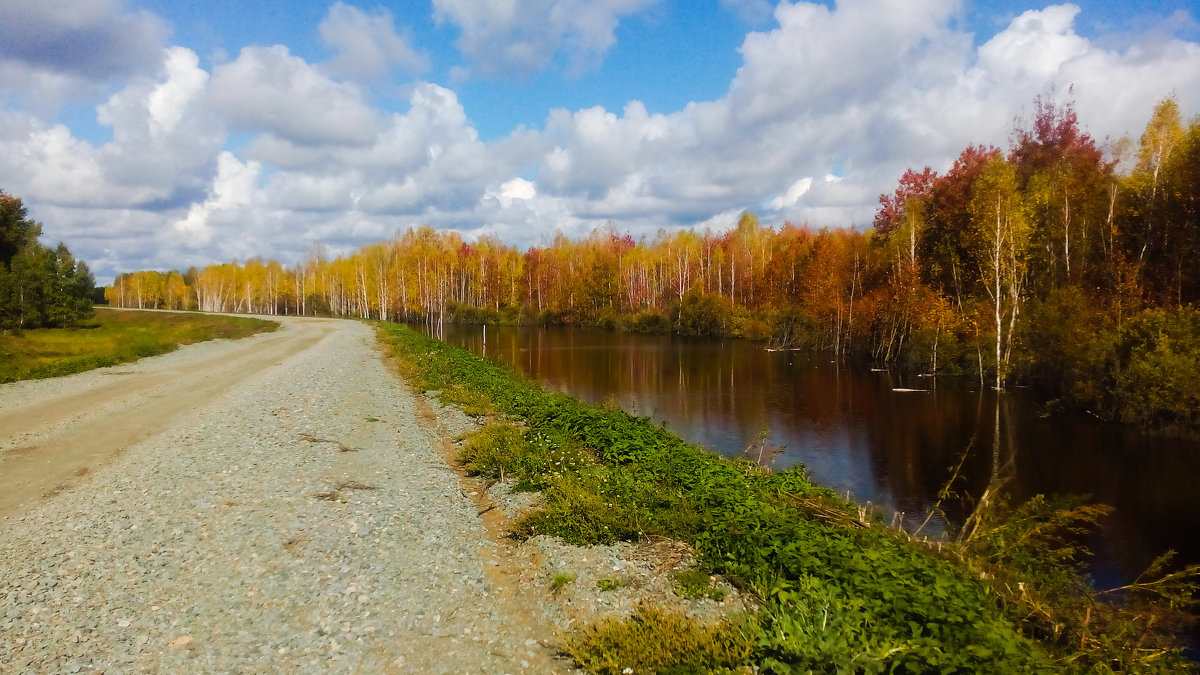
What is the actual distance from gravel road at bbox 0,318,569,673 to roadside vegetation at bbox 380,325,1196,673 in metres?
1.20

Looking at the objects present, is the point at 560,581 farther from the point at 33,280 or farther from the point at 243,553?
the point at 33,280

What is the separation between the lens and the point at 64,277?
50.2 meters

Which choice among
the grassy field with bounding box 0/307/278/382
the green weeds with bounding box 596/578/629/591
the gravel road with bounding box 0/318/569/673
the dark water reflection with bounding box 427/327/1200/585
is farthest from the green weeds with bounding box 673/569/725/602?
the grassy field with bounding box 0/307/278/382

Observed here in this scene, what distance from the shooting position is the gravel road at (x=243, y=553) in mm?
5762

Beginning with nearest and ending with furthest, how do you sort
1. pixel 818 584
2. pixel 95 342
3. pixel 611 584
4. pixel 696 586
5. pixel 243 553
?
pixel 818 584
pixel 696 586
pixel 611 584
pixel 243 553
pixel 95 342

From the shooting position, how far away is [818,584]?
6.17m

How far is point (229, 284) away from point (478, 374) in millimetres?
139597

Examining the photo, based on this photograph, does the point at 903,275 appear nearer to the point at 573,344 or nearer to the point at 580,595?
the point at 573,344

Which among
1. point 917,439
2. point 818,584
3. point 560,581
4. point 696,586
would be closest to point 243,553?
point 560,581

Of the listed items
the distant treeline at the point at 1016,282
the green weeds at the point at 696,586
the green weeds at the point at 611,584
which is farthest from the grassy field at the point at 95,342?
the distant treeline at the point at 1016,282

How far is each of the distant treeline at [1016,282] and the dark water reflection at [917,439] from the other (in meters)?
2.38

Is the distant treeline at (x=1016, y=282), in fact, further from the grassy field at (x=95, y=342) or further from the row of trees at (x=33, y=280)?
the row of trees at (x=33, y=280)

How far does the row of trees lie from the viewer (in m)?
43.2

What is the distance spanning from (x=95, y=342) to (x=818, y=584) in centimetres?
4672
